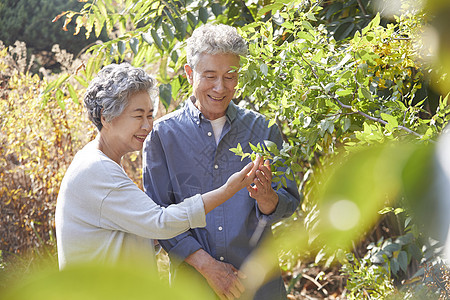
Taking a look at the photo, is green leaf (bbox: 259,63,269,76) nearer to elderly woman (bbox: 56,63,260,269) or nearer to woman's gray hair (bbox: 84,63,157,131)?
elderly woman (bbox: 56,63,260,269)

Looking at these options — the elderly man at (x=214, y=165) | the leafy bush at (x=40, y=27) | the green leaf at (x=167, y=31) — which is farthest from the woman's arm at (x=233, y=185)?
the leafy bush at (x=40, y=27)

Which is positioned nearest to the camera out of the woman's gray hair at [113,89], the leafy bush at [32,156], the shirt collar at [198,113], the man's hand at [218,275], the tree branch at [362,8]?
the woman's gray hair at [113,89]

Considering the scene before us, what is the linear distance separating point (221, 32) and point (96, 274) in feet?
6.27

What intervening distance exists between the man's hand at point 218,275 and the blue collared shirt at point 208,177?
4 centimetres

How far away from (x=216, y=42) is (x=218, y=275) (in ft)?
2.73

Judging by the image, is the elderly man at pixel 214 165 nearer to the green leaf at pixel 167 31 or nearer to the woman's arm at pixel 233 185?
the woman's arm at pixel 233 185

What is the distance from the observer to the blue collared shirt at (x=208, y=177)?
1.99 m

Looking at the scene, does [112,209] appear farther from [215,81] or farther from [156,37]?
[156,37]

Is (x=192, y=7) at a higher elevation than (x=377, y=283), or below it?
higher

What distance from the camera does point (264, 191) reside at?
1.79 metres

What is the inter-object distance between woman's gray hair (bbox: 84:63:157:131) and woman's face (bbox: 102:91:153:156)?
0.02 metres

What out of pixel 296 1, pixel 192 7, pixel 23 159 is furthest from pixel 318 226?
pixel 23 159

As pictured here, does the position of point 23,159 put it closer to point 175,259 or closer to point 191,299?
point 175,259

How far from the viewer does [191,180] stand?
2.03 metres
